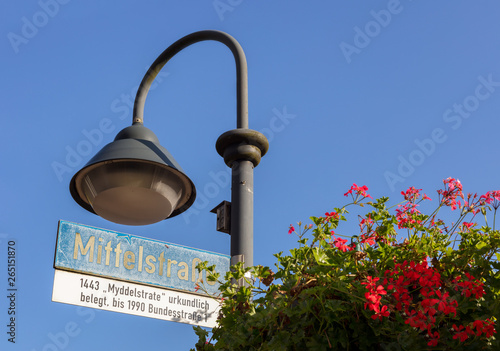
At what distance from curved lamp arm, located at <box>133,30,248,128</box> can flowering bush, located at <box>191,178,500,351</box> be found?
1.30m

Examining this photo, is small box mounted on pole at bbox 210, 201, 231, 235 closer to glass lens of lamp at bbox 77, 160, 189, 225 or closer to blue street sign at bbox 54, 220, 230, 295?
glass lens of lamp at bbox 77, 160, 189, 225

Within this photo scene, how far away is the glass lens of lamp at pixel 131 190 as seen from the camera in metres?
3.80

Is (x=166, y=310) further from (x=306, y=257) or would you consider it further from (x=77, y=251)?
(x=306, y=257)

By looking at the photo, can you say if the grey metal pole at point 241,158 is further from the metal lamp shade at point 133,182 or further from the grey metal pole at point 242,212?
the metal lamp shade at point 133,182

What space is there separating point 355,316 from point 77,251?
271 cm

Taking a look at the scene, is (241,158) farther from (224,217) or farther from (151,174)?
(151,174)

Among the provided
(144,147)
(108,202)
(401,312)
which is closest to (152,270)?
(108,202)

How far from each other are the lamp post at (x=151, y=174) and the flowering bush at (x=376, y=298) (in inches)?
34.7

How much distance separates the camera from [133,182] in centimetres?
380

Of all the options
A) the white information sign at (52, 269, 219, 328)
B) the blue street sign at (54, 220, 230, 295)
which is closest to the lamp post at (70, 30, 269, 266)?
the blue street sign at (54, 220, 230, 295)

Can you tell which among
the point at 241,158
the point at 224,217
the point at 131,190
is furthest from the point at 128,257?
the point at 241,158

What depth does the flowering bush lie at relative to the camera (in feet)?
7.10

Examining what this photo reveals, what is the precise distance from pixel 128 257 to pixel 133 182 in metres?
0.98

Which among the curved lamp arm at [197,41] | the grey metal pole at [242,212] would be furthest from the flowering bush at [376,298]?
the curved lamp arm at [197,41]
